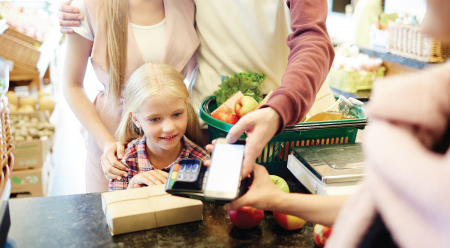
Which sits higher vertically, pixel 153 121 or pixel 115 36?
pixel 115 36

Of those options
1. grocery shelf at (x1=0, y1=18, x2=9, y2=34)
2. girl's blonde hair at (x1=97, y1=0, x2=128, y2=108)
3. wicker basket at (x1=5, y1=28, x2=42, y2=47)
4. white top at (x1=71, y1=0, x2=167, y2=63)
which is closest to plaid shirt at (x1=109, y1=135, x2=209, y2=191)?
girl's blonde hair at (x1=97, y1=0, x2=128, y2=108)

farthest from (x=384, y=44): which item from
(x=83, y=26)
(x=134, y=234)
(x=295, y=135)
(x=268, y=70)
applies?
(x=134, y=234)

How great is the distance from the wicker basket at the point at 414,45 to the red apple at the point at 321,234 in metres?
2.13

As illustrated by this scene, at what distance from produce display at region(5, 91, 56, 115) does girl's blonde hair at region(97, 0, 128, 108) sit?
1.92 m

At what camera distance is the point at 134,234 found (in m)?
0.91

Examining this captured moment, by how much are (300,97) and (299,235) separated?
0.38 m

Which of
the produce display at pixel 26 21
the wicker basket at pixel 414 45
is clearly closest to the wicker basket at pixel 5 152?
the wicker basket at pixel 414 45

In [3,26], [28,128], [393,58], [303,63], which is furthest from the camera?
[3,26]

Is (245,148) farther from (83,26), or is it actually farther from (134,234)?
(83,26)

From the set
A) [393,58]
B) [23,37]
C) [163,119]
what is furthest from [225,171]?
[23,37]

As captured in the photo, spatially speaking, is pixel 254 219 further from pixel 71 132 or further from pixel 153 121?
pixel 71 132

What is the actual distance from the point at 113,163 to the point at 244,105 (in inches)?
22.4

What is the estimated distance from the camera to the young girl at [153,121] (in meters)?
1.34

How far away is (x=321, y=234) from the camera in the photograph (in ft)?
2.80
